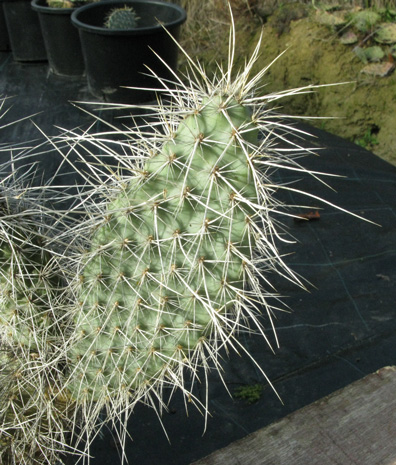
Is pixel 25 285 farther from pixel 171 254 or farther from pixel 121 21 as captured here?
pixel 121 21

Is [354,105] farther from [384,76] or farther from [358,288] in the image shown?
[358,288]

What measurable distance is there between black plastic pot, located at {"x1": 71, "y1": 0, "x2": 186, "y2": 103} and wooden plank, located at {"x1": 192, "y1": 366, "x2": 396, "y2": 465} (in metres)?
2.36

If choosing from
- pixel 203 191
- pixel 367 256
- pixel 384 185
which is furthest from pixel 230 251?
Result: pixel 384 185

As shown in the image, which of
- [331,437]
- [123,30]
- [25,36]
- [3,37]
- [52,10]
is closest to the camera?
[331,437]

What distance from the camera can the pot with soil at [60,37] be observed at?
12.1ft

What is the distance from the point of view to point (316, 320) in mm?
2199

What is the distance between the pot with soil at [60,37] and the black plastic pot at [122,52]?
0.22 m

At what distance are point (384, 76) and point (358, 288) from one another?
1965 millimetres

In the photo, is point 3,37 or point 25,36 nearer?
point 25,36

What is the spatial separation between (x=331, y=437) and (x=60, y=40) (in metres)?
3.51

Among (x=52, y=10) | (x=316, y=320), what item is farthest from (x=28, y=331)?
(x=52, y=10)

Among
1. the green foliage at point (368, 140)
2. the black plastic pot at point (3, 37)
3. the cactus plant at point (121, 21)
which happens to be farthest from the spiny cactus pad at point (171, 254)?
the black plastic pot at point (3, 37)

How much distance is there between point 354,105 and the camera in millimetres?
3762

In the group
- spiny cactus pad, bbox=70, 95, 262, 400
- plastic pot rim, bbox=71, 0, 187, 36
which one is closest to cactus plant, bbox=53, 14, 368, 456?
spiny cactus pad, bbox=70, 95, 262, 400
